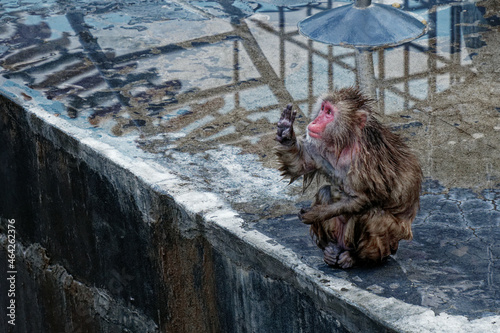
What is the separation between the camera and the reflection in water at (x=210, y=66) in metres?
5.08

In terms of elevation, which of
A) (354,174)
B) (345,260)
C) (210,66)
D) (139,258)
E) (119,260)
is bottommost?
(119,260)

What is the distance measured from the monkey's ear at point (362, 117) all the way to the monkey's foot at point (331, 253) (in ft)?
1.89

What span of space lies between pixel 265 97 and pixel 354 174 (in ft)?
7.79

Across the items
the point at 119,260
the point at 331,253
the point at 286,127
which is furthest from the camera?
the point at 119,260

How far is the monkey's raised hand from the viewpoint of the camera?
126 inches

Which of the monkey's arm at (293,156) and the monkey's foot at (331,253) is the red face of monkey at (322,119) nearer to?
the monkey's arm at (293,156)

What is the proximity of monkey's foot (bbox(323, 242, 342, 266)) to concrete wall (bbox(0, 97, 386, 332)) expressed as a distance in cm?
16

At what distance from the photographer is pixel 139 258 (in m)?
4.51

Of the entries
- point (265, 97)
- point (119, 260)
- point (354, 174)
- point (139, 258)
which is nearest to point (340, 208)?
point (354, 174)

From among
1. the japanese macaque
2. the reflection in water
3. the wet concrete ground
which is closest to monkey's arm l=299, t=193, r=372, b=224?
the japanese macaque

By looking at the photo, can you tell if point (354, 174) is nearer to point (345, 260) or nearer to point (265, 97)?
point (345, 260)

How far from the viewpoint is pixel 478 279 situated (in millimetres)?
3295

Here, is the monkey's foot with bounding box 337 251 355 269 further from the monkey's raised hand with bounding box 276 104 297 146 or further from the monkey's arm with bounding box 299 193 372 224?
the monkey's raised hand with bounding box 276 104 297 146

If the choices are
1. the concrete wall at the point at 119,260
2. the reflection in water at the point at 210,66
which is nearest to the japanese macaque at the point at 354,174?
the concrete wall at the point at 119,260
